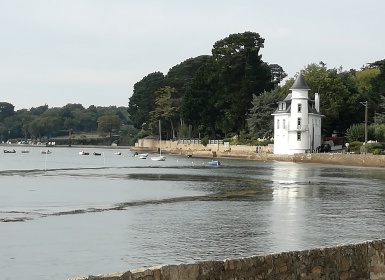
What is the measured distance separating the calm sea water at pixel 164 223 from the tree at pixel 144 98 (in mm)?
103568

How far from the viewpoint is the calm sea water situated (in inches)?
695

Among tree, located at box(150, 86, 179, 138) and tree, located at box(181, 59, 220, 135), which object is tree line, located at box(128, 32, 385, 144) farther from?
tree, located at box(150, 86, 179, 138)

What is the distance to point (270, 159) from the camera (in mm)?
91875

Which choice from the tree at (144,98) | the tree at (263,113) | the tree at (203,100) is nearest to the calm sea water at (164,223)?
the tree at (263,113)

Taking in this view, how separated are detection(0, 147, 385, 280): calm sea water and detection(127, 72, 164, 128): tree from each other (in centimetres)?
10357

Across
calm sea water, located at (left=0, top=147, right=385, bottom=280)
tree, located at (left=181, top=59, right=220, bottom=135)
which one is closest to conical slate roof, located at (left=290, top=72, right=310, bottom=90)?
tree, located at (left=181, top=59, right=220, bottom=135)

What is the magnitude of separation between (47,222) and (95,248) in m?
6.68

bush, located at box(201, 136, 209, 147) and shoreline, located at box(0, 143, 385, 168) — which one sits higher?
bush, located at box(201, 136, 209, 147)

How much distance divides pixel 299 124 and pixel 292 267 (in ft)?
266

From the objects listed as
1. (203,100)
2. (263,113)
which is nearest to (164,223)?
(263,113)

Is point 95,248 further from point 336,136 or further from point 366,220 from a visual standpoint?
point 336,136

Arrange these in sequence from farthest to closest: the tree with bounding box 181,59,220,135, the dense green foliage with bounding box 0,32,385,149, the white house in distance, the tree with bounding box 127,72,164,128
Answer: the tree with bounding box 127,72,164,128, the tree with bounding box 181,59,220,135, the dense green foliage with bounding box 0,32,385,149, the white house in distance

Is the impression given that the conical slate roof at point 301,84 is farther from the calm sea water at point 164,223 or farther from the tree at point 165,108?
the tree at point 165,108

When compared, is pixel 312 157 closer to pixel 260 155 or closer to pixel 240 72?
pixel 260 155
